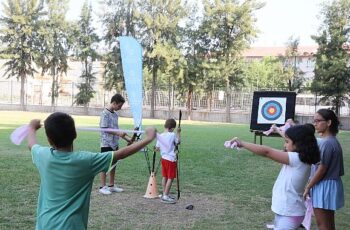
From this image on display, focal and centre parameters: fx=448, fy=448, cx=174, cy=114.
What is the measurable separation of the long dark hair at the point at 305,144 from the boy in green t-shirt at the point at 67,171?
1.12 metres

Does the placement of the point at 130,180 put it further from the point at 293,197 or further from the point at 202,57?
the point at 202,57

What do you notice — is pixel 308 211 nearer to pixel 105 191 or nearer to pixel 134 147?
pixel 134 147

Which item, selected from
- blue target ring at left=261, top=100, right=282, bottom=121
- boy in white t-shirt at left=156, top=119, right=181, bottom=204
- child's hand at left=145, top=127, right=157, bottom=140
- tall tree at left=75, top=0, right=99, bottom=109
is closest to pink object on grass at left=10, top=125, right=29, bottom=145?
child's hand at left=145, top=127, right=157, bottom=140

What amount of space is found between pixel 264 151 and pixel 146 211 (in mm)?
2930

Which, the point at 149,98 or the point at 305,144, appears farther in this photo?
the point at 149,98

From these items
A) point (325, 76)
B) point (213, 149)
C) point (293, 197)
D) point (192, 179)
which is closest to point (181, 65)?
point (325, 76)

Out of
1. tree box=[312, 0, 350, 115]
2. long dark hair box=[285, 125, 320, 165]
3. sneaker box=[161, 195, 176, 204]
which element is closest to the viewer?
long dark hair box=[285, 125, 320, 165]

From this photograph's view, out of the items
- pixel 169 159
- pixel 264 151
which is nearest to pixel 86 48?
pixel 169 159

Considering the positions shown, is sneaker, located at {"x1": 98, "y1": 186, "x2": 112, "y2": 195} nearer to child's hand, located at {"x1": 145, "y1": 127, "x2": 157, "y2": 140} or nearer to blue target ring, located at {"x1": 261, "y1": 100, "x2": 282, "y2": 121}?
child's hand, located at {"x1": 145, "y1": 127, "x2": 157, "y2": 140}

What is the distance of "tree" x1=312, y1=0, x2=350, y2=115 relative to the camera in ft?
94.3

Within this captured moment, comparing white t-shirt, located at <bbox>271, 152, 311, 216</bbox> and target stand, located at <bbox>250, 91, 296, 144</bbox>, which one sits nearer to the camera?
white t-shirt, located at <bbox>271, 152, 311, 216</bbox>

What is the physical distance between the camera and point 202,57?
3534cm

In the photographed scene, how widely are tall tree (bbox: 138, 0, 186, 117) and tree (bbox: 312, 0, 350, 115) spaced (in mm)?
11030

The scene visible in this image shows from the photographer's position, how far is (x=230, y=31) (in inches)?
1362
